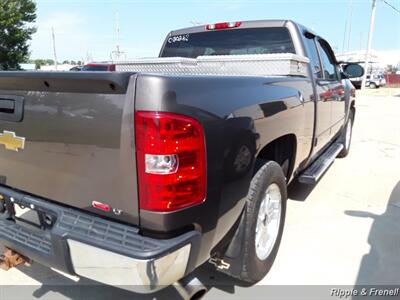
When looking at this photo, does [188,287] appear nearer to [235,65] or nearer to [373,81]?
[235,65]

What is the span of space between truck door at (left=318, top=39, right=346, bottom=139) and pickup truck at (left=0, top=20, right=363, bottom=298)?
197 centimetres

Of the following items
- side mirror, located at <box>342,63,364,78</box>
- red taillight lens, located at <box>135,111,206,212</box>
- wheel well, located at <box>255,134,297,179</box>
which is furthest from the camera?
side mirror, located at <box>342,63,364,78</box>

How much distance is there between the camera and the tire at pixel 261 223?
7.50ft

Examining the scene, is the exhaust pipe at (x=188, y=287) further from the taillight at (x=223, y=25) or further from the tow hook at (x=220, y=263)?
the taillight at (x=223, y=25)

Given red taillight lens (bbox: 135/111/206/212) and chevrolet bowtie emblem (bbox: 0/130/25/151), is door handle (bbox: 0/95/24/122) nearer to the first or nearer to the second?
chevrolet bowtie emblem (bbox: 0/130/25/151)

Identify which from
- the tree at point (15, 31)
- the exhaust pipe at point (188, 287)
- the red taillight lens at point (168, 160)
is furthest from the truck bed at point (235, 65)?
the tree at point (15, 31)

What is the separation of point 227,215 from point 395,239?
7.08 feet

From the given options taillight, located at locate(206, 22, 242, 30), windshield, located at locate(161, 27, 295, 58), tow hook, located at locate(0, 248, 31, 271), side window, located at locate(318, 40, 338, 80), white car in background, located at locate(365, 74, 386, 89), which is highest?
taillight, located at locate(206, 22, 242, 30)

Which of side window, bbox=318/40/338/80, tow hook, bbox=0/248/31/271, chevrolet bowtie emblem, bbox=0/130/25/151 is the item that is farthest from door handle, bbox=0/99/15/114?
side window, bbox=318/40/338/80

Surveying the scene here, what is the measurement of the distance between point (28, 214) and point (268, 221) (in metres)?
1.67

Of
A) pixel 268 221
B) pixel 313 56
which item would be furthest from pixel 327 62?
pixel 268 221

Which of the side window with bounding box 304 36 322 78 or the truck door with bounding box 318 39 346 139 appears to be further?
the truck door with bounding box 318 39 346 139

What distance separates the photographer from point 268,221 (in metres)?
2.78

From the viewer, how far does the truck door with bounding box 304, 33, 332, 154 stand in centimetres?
371
